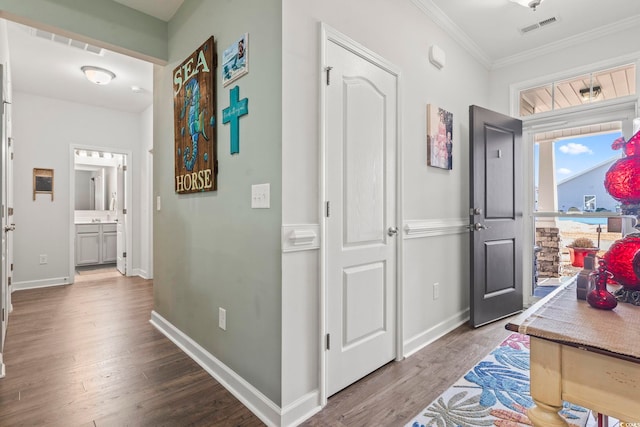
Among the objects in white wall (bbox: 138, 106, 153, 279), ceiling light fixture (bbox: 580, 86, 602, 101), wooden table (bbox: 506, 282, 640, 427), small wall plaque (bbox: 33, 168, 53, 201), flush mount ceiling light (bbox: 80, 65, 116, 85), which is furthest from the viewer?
white wall (bbox: 138, 106, 153, 279)

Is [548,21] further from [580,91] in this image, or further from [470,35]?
[580,91]

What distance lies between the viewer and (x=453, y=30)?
2904 mm

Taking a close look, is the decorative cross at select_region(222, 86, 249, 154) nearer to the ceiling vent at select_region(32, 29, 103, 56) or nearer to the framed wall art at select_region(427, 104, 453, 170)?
the framed wall art at select_region(427, 104, 453, 170)

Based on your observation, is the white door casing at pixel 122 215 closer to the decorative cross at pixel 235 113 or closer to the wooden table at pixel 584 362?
the decorative cross at pixel 235 113

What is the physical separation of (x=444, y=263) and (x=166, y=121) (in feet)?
8.78

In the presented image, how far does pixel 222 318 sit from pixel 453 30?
301 centimetres

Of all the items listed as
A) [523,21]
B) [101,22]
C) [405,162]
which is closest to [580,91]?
[523,21]

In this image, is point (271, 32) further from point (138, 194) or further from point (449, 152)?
point (138, 194)

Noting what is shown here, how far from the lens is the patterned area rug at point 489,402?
162 cm

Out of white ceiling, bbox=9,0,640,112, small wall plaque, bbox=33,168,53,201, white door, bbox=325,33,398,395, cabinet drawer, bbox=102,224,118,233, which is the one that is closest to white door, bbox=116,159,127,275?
cabinet drawer, bbox=102,224,118,233

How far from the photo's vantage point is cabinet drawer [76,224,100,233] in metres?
6.10

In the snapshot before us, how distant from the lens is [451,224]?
9.46 ft

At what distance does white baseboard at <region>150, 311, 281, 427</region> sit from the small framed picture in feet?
5.69

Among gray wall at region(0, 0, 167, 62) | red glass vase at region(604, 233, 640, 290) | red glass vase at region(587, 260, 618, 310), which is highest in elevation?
gray wall at region(0, 0, 167, 62)
